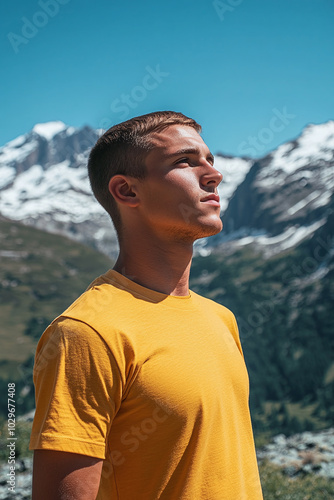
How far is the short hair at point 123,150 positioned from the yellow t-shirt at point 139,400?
1.05 m

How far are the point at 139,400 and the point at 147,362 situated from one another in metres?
0.28

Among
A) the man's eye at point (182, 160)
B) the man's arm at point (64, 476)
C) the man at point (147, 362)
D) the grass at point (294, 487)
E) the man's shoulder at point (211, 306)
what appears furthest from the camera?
the grass at point (294, 487)

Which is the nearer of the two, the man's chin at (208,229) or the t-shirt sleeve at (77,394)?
the t-shirt sleeve at (77,394)

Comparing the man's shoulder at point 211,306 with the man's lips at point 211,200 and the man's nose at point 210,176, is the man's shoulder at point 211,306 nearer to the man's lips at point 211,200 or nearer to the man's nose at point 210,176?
the man's lips at point 211,200

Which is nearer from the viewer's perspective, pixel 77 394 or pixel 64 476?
pixel 64 476

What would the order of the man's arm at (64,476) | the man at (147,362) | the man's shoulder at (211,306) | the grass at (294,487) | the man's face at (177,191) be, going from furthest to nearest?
the grass at (294,487) → the man's shoulder at (211,306) → the man's face at (177,191) → the man at (147,362) → the man's arm at (64,476)

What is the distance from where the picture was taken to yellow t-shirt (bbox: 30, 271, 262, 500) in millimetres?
3518

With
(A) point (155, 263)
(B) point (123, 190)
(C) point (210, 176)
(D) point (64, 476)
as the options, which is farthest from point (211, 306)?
(D) point (64, 476)

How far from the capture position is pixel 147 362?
374cm

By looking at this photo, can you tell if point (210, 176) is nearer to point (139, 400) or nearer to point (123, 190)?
point (123, 190)

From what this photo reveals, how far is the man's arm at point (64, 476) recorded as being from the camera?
336 cm

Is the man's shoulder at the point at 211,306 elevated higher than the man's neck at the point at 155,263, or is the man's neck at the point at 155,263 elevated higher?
the man's neck at the point at 155,263

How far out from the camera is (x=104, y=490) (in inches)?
151

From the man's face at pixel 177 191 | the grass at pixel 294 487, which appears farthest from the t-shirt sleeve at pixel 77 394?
the grass at pixel 294 487
